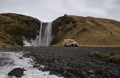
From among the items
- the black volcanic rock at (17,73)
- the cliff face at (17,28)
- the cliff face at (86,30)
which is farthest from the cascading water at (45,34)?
the black volcanic rock at (17,73)

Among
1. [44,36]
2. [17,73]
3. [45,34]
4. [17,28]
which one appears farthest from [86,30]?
[17,73]

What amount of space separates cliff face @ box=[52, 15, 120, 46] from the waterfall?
8.75 ft

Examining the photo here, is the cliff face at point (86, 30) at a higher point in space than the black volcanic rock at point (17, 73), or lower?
higher

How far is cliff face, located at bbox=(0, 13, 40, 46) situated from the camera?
126550 mm

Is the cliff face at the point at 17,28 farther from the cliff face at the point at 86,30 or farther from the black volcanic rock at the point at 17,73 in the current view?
the black volcanic rock at the point at 17,73

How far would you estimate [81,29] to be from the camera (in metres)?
134

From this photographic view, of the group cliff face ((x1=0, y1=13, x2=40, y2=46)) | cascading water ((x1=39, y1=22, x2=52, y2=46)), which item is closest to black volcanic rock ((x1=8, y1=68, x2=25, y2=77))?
cliff face ((x1=0, y1=13, x2=40, y2=46))

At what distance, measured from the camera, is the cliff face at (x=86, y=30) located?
376 feet

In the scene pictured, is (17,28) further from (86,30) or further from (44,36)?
(86,30)

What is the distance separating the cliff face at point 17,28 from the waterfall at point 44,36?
252cm

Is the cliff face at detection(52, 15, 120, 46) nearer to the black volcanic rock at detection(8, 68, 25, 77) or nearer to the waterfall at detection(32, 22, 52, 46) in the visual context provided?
the waterfall at detection(32, 22, 52, 46)

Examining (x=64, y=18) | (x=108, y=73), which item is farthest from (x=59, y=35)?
(x=108, y=73)

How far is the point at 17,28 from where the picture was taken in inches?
5349

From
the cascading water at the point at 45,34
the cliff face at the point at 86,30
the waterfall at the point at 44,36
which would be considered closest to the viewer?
the cliff face at the point at 86,30
